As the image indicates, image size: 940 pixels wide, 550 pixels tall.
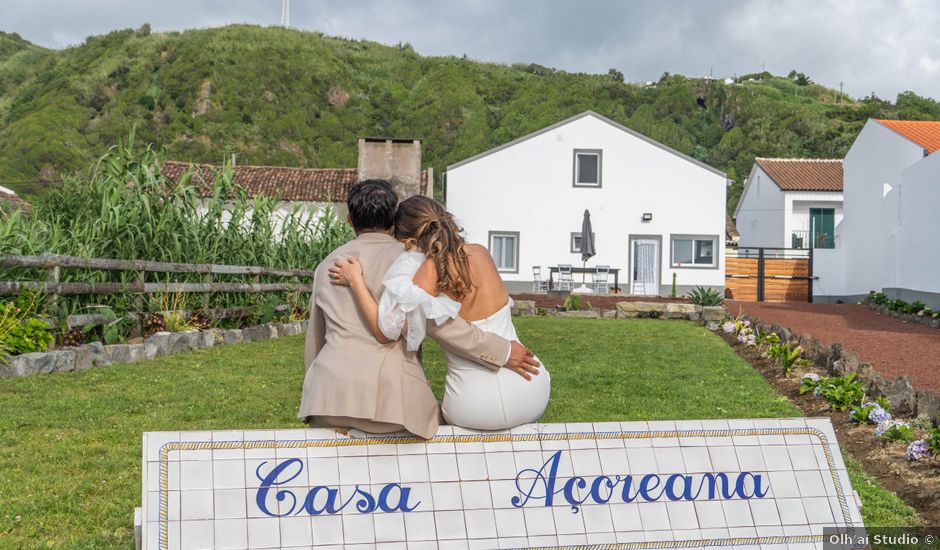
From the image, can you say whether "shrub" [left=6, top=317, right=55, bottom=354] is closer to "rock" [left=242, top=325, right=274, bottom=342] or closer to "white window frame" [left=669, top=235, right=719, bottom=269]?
"rock" [left=242, top=325, right=274, bottom=342]

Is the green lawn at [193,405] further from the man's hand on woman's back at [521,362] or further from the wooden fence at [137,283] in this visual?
the man's hand on woman's back at [521,362]

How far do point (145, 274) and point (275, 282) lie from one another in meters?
4.30

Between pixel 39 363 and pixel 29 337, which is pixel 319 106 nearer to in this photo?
pixel 29 337

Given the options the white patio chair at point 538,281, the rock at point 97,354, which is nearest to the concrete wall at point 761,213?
the white patio chair at point 538,281

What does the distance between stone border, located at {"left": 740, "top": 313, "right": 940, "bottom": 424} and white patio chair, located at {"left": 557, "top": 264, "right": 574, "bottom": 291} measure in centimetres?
1866

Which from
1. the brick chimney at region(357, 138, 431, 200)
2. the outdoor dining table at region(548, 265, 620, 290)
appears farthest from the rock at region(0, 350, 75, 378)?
the brick chimney at region(357, 138, 431, 200)

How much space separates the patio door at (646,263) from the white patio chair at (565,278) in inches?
101

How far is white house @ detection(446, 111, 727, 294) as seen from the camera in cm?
3162

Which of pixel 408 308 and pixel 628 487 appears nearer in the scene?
pixel 408 308

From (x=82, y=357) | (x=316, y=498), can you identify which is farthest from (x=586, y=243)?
(x=316, y=498)

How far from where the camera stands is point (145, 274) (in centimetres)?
1159

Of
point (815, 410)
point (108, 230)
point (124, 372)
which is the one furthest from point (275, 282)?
point (815, 410)

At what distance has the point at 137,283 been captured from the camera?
1105 centimetres

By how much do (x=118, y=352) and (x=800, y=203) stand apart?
34.3 metres
